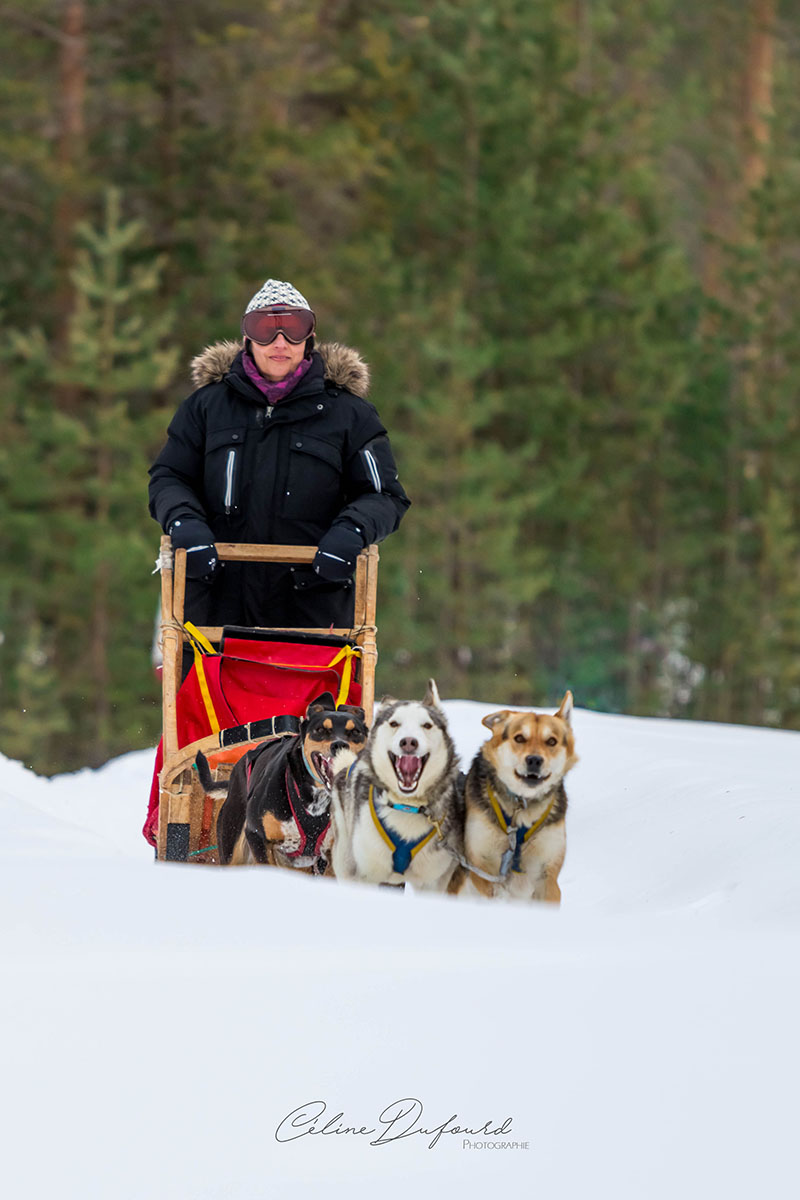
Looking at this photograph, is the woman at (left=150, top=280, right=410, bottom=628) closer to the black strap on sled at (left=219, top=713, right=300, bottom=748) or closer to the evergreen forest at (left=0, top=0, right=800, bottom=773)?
the black strap on sled at (left=219, top=713, right=300, bottom=748)

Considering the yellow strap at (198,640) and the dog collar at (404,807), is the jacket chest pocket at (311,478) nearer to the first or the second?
the yellow strap at (198,640)

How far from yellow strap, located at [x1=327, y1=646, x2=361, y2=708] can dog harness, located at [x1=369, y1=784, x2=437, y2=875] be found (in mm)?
449

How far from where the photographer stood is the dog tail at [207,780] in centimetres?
491

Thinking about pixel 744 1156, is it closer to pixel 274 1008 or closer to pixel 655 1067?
pixel 655 1067

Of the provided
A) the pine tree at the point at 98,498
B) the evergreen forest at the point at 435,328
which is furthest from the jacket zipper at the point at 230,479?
the pine tree at the point at 98,498

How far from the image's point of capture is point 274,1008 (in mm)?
2955

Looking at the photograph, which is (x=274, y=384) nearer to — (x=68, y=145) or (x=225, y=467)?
(x=225, y=467)

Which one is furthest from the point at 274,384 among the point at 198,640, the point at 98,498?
the point at 98,498

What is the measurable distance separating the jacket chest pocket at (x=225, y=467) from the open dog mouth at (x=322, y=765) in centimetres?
89

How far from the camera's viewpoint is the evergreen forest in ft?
58.7

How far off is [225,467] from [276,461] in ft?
0.55

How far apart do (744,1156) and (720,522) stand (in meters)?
20.0

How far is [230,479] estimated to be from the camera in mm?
4988

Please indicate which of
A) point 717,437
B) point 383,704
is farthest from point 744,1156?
point 717,437
